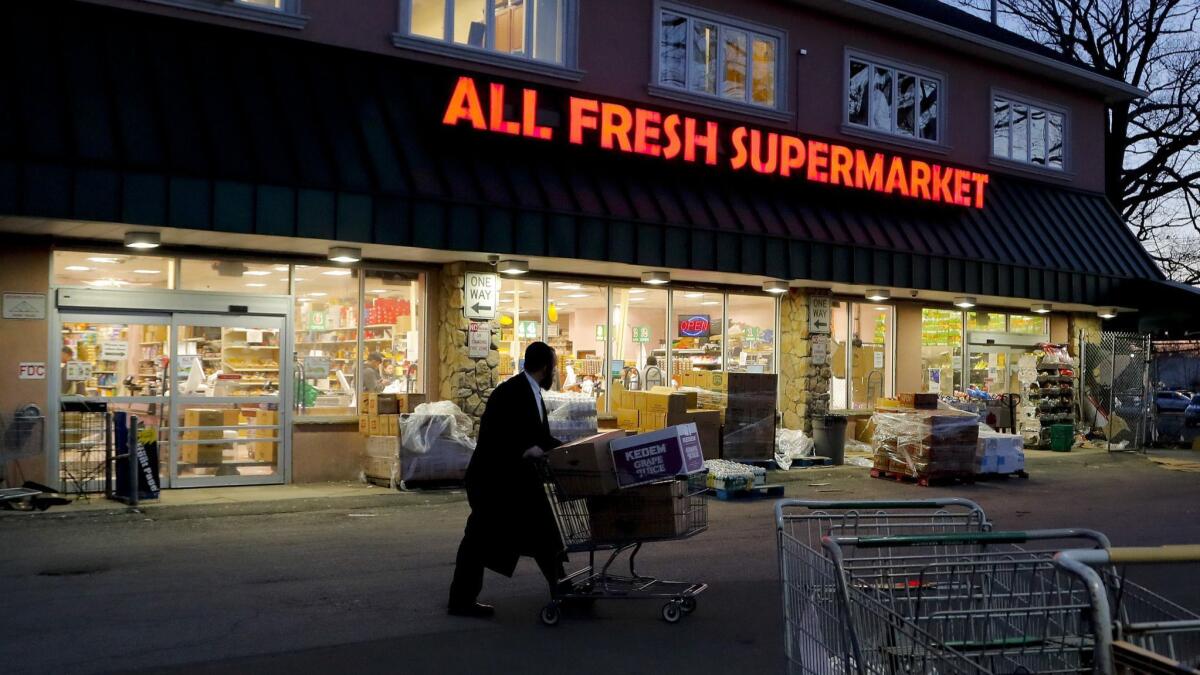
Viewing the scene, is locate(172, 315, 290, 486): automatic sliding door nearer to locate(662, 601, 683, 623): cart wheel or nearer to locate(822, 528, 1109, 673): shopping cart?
locate(662, 601, 683, 623): cart wheel

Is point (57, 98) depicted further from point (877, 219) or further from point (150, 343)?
point (877, 219)

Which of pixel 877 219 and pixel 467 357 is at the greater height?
pixel 877 219

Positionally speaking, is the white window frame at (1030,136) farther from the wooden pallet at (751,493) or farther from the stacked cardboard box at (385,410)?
the stacked cardboard box at (385,410)

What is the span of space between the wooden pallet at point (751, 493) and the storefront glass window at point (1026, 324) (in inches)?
500

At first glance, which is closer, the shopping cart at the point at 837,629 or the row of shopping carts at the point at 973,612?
the row of shopping carts at the point at 973,612

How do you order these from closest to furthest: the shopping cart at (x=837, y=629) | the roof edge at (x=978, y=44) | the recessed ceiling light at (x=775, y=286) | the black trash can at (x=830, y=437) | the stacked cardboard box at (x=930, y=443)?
the shopping cart at (x=837, y=629), the stacked cardboard box at (x=930, y=443), the recessed ceiling light at (x=775, y=286), the black trash can at (x=830, y=437), the roof edge at (x=978, y=44)

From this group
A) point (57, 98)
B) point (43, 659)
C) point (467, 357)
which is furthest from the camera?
point (467, 357)

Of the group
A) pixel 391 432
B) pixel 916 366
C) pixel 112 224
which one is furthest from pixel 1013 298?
pixel 112 224

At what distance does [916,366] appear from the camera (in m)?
23.5

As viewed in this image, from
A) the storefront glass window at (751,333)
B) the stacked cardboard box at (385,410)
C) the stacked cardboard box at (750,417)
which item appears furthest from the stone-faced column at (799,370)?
the stacked cardboard box at (385,410)

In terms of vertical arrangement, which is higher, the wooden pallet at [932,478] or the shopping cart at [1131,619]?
the shopping cart at [1131,619]

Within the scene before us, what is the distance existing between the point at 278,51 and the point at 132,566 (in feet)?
24.3

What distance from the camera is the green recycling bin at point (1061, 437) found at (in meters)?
23.3

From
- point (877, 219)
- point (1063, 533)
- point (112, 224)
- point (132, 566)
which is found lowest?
point (132, 566)
